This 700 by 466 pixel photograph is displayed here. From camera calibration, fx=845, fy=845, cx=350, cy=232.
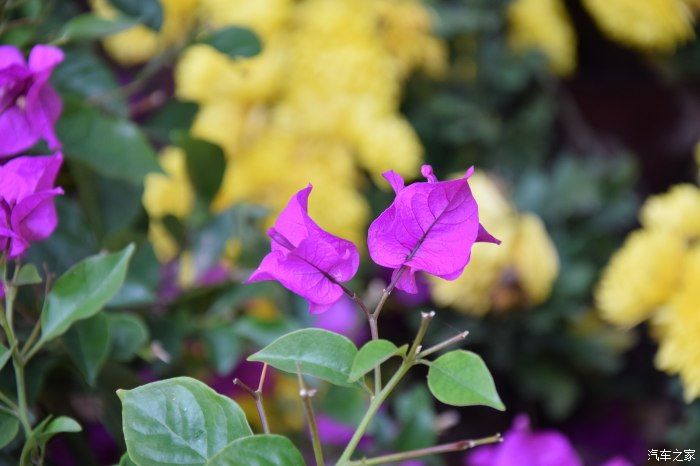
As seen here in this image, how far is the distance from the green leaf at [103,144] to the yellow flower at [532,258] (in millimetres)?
398

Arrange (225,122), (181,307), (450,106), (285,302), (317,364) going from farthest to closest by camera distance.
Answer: (450,106) → (225,122) → (285,302) → (181,307) → (317,364)

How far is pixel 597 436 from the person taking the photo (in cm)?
70

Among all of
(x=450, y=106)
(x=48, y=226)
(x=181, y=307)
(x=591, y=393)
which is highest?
(x=48, y=226)

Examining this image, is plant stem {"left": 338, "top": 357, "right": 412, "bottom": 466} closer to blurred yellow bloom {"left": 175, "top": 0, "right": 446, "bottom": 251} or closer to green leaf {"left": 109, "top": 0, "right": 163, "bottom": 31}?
green leaf {"left": 109, "top": 0, "right": 163, "bottom": 31}

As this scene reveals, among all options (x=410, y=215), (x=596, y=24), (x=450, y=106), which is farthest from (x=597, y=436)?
(x=410, y=215)

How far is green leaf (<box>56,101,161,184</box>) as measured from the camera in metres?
0.29

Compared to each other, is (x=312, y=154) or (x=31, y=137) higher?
(x=31, y=137)

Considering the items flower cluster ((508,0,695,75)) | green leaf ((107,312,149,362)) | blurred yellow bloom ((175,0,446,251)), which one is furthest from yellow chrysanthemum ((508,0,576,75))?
green leaf ((107,312,149,362))

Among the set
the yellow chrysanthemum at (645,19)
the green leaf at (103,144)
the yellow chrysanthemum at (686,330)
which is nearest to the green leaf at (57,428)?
the green leaf at (103,144)

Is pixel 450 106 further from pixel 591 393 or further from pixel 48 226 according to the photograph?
pixel 48 226

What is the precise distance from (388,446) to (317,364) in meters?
0.26

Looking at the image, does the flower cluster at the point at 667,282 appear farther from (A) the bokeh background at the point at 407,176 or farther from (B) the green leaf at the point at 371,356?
(B) the green leaf at the point at 371,356

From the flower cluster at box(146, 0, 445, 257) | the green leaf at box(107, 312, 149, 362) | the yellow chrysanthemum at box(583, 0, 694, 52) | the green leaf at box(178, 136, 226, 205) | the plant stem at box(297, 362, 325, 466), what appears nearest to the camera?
the plant stem at box(297, 362, 325, 466)

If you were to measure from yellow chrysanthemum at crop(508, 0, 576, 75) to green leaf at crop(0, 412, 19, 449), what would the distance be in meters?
0.72
